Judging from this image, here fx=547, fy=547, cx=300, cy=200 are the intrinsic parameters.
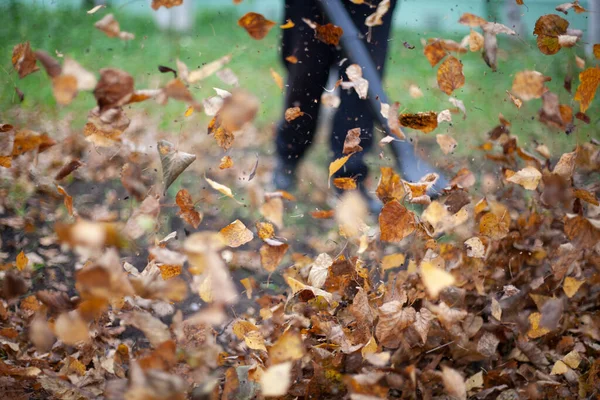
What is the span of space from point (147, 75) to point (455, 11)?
A: 0.86 meters

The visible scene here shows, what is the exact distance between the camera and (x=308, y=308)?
125cm

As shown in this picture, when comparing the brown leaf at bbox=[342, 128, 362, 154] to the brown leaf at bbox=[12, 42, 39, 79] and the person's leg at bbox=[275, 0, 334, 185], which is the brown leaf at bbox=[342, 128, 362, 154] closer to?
the person's leg at bbox=[275, 0, 334, 185]

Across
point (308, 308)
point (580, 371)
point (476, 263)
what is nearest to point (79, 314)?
point (308, 308)

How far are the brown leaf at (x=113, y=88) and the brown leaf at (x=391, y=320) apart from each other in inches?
25.3

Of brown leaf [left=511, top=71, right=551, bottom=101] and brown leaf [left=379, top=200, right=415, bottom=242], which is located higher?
brown leaf [left=511, top=71, right=551, bottom=101]

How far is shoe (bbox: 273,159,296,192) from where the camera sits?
4.97 ft

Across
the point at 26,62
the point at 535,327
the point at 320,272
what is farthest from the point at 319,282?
the point at 26,62

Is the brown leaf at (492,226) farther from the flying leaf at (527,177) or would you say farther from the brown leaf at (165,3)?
the brown leaf at (165,3)

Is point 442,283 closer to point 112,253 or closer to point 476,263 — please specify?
point 476,263

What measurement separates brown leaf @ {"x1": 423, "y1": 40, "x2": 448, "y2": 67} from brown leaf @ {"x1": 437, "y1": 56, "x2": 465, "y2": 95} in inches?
4.0

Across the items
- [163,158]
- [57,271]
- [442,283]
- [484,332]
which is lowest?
[57,271]

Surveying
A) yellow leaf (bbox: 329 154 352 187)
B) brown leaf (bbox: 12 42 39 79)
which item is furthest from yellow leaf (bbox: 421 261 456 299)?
brown leaf (bbox: 12 42 39 79)

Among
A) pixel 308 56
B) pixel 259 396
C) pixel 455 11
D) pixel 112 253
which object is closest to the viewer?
pixel 112 253

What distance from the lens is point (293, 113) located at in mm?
1389
